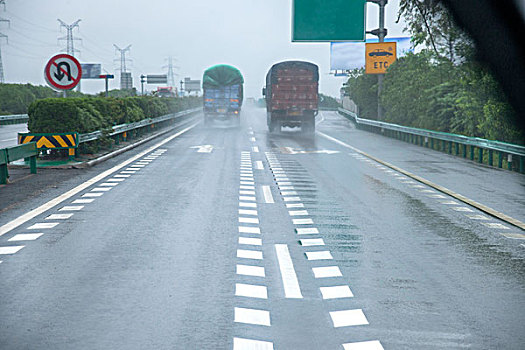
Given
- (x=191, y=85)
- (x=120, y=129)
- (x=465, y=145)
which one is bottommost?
(x=465, y=145)

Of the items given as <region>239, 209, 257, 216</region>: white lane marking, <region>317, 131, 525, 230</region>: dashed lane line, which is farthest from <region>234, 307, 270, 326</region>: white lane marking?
<region>317, 131, 525, 230</region>: dashed lane line

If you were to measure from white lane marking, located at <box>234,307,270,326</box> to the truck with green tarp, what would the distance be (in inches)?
1712

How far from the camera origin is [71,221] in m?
10.3

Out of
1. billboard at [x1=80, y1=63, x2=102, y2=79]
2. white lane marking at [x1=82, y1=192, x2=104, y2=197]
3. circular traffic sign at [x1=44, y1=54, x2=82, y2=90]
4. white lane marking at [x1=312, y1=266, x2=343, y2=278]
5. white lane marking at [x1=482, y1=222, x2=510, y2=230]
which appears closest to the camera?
white lane marking at [x1=312, y1=266, x2=343, y2=278]

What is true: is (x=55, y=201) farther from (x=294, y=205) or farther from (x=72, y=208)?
(x=294, y=205)

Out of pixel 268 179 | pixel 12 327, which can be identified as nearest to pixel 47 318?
pixel 12 327

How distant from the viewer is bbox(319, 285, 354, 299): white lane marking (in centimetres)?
639

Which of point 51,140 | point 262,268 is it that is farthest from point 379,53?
point 262,268

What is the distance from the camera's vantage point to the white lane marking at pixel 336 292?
6.39 metres

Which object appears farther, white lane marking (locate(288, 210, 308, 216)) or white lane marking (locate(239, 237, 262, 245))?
white lane marking (locate(288, 210, 308, 216))

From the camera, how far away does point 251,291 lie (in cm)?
653

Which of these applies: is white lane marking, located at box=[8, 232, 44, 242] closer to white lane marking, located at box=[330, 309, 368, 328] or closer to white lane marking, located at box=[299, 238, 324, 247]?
white lane marking, located at box=[299, 238, 324, 247]

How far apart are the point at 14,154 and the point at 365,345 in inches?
468

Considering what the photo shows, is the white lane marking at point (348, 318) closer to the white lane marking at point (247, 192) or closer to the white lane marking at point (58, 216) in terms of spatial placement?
the white lane marking at point (58, 216)
